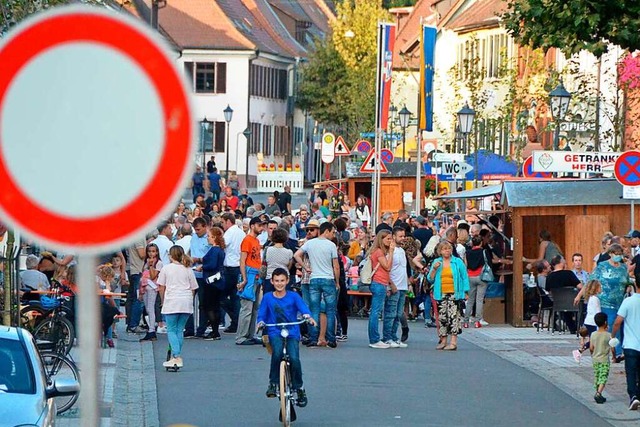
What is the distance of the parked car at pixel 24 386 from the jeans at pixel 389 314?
12.2 meters

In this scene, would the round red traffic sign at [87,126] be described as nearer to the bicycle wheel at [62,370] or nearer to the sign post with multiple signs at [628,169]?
the bicycle wheel at [62,370]

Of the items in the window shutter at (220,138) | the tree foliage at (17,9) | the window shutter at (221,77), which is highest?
the window shutter at (221,77)

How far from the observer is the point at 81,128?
3.84 m

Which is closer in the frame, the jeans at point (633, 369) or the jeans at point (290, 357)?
the jeans at point (290, 357)

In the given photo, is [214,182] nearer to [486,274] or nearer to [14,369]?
[486,274]

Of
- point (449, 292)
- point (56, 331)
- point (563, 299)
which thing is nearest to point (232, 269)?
point (449, 292)

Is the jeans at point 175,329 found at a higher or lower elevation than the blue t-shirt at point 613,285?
lower

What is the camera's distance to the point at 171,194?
3.98 meters

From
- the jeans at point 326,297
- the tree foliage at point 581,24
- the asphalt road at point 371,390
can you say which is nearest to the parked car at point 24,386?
the asphalt road at point 371,390

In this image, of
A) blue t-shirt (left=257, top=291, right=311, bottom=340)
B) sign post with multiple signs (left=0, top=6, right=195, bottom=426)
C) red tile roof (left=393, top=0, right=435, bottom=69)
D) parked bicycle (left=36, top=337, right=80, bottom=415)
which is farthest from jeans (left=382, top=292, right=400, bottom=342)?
red tile roof (left=393, top=0, right=435, bottom=69)

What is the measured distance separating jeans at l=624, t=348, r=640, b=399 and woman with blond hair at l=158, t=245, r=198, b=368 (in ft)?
17.0

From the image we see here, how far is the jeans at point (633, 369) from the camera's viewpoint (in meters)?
14.9

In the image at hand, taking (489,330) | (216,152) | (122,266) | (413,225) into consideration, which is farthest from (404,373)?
(216,152)

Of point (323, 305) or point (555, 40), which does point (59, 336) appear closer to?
point (323, 305)
